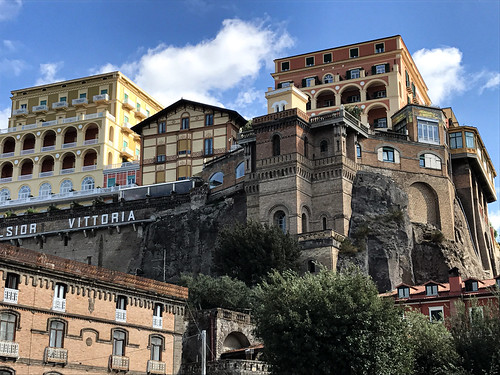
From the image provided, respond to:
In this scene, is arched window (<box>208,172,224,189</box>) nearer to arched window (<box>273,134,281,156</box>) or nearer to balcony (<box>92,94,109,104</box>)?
Answer: arched window (<box>273,134,281,156</box>)

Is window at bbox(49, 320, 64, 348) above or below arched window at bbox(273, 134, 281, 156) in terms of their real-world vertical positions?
below

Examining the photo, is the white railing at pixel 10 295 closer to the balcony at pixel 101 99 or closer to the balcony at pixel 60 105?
the balcony at pixel 101 99

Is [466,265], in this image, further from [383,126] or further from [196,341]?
[196,341]

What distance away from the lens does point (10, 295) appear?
1416 inches

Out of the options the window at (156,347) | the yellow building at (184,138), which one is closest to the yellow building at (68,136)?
the yellow building at (184,138)

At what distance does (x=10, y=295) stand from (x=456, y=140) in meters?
53.2

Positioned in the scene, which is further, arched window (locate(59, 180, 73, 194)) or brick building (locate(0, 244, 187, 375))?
arched window (locate(59, 180, 73, 194))

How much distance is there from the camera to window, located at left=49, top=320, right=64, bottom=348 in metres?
37.3

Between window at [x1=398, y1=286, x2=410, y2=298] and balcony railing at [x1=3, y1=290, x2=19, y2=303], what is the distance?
28.5 m

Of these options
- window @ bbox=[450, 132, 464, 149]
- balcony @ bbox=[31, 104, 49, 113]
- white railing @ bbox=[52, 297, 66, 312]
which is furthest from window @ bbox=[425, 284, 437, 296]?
balcony @ bbox=[31, 104, 49, 113]

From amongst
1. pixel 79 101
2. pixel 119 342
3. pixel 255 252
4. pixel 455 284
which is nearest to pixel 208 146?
pixel 79 101

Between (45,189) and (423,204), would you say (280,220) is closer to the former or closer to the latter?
(423,204)

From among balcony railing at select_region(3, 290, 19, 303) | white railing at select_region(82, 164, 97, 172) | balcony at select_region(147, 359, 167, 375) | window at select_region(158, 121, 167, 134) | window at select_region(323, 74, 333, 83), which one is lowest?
balcony at select_region(147, 359, 167, 375)

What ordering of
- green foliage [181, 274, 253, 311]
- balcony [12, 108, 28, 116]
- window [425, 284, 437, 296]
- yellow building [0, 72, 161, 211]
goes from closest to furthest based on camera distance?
green foliage [181, 274, 253, 311], window [425, 284, 437, 296], yellow building [0, 72, 161, 211], balcony [12, 108, 28, 116]
